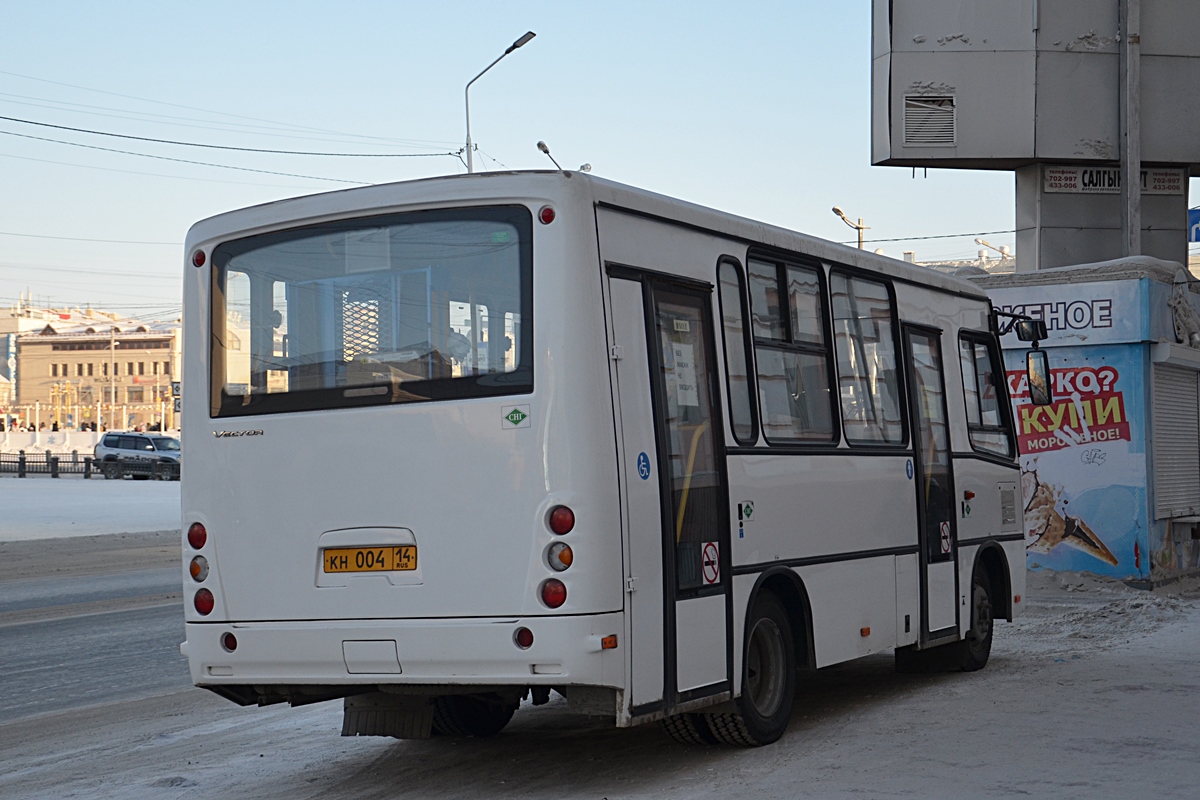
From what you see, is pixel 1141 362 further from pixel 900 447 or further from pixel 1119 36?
pixel 900 447

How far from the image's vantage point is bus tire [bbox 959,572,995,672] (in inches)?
425

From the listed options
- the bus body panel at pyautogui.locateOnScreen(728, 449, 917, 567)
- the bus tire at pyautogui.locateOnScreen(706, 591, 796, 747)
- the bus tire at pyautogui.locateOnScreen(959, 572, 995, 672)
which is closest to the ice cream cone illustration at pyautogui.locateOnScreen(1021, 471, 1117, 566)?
the bus tire at pyautogui.locateOnScreen(959, 572, 995, 672)

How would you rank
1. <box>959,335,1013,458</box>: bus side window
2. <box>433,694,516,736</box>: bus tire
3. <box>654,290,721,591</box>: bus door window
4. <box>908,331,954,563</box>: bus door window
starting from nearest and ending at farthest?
<box>654,290,721,591</box>: bus door window
<box>433,694,516,736</box>: bus tire
<box>908,331,954,563</box>: bus door window
<box>959,335,1013,458</box>: bus side window

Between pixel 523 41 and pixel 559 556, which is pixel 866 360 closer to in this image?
pixel 559 556

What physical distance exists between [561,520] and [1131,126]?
49.0 feet

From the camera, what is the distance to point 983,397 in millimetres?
11438

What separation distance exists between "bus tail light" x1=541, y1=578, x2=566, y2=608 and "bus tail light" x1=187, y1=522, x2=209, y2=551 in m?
1.88

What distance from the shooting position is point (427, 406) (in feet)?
22.4

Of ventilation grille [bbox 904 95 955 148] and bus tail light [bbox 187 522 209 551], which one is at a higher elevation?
ventilation grille [bbox 904 95 955 148]

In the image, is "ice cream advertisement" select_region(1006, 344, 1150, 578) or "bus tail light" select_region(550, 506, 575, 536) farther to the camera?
"ice cream advertisement" select_region(1006, 344, 1150, 578)

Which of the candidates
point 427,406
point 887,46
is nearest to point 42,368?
point 887,46

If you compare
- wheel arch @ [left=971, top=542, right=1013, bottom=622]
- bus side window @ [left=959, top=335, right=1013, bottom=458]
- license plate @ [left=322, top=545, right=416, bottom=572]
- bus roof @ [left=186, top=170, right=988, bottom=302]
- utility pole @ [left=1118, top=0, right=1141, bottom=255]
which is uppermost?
utility pole @ [left=1118, top=0, right=1141, bottom=255]

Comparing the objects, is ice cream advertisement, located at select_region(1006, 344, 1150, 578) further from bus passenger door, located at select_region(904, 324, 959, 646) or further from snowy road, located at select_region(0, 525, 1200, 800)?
bus passenger door, located at select_region(904, 324, 959, 646)

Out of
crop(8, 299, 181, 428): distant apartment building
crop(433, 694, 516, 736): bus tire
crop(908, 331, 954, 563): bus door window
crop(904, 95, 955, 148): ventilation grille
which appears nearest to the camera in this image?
crop(433, 694, 516, 736): bus tire
